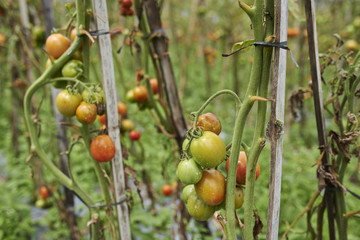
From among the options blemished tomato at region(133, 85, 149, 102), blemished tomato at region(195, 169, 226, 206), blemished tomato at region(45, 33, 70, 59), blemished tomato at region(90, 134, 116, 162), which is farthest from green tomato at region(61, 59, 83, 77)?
blemished tomato at region(195, 169, 226, 206)

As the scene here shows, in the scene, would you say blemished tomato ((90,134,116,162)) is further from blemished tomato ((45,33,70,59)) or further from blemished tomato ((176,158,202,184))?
blemished tomato ((176,158,202,184))

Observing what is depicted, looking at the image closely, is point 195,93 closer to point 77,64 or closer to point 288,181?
point 288,181

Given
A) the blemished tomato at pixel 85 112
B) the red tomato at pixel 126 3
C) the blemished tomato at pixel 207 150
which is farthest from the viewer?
the red tomato at pixel 126 3

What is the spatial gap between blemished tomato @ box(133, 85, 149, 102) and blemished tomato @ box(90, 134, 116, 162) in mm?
486

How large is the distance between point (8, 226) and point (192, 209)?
1.46m

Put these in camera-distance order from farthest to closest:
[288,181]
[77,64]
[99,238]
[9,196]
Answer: [9,196], [288,181], [99,238], [77,64]

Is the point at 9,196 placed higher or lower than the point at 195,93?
lower

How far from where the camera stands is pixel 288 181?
6.43 feet

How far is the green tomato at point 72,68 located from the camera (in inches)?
39.6

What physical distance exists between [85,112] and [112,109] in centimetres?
14

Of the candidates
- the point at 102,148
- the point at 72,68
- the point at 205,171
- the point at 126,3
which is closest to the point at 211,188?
the point at 205,171

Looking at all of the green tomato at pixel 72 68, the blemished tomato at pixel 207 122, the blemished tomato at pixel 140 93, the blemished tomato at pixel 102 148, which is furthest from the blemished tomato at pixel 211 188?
the blemished tomato at pixel 140 93

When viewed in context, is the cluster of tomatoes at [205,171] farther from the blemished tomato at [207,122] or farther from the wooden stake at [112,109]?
the wooden stake at [112,109]

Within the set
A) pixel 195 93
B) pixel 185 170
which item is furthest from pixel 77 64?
pixel 195 93
